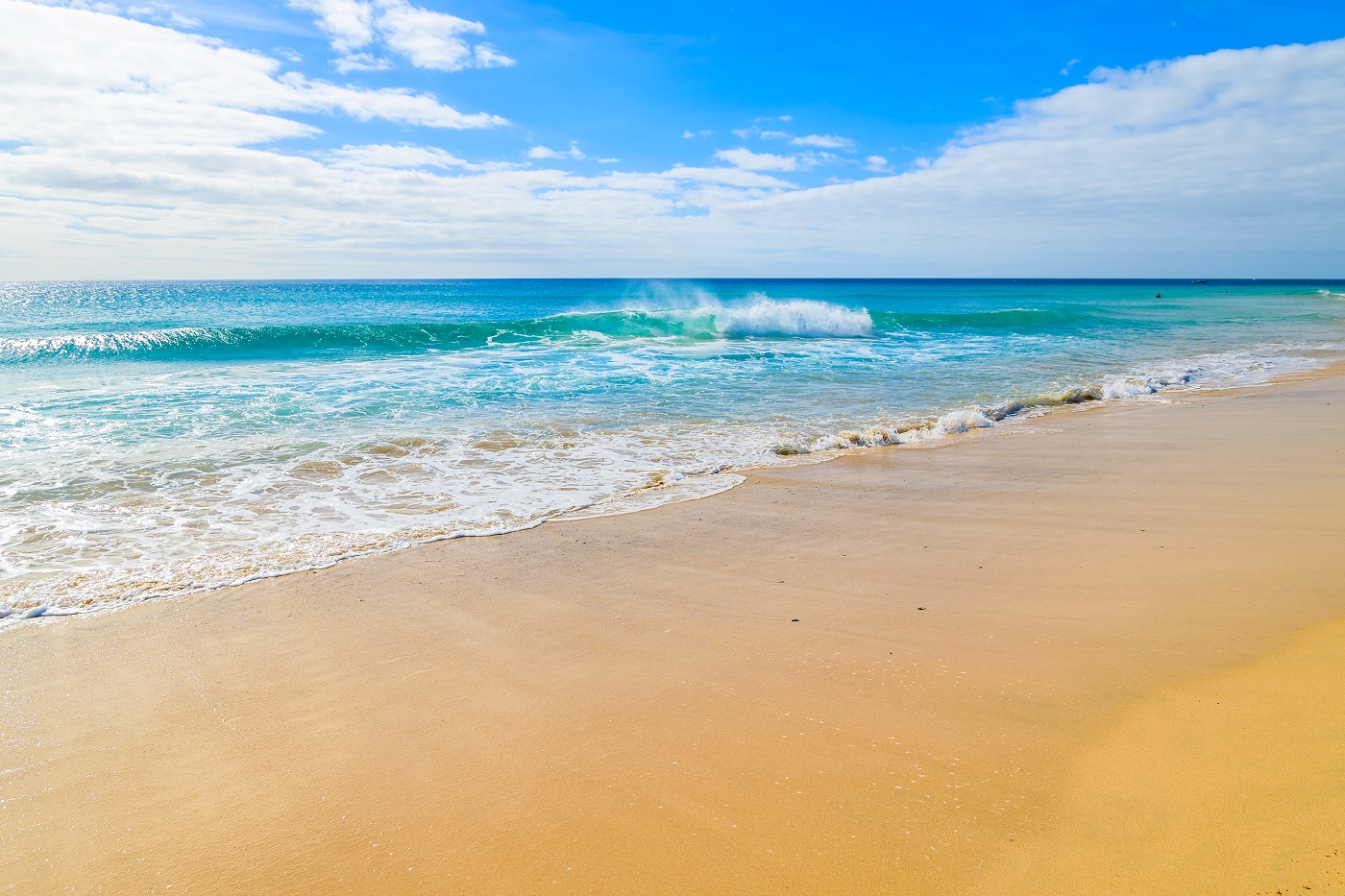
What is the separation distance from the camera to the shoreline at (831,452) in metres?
4.39

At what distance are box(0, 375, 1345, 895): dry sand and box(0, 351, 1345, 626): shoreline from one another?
0.21m

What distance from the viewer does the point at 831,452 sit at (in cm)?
856

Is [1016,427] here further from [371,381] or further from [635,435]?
[371,381]

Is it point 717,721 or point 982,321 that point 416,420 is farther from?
point 982,321

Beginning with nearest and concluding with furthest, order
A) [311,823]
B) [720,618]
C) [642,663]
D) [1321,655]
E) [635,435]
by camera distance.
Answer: [311,823] < [1321,655] < [642,663] < [720,618] < [635,435]

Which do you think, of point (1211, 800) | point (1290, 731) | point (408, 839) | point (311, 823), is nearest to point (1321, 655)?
point (1290, 731)

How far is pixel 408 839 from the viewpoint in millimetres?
2344

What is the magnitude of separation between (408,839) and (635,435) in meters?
7.43

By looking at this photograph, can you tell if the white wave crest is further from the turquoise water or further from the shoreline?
the shoreline

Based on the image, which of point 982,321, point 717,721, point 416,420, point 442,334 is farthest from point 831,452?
point 982,321

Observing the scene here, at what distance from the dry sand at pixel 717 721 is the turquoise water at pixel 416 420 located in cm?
115

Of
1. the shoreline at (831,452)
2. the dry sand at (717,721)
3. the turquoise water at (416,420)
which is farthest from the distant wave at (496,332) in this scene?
the dry sand at (717,721)

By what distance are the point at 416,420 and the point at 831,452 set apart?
6.35 m

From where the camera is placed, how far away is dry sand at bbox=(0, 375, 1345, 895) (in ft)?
7.19
